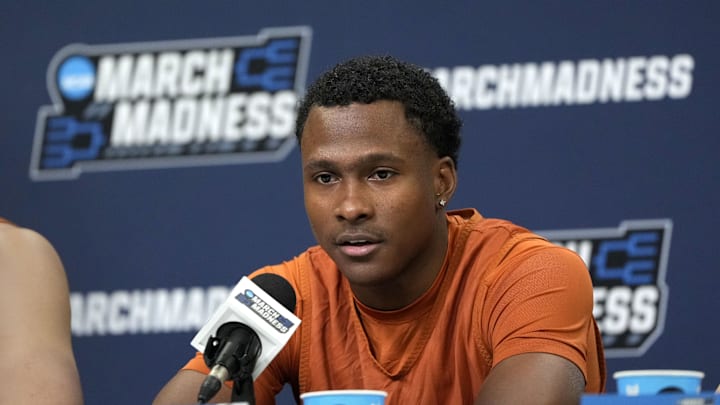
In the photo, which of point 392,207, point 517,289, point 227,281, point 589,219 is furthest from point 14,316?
point 589,219

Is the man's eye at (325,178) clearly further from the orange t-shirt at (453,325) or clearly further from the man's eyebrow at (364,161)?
the orange t-shirt at (453,325)

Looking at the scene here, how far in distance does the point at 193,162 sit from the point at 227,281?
0.33 metres

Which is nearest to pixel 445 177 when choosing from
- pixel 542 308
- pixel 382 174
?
pixel 382 174

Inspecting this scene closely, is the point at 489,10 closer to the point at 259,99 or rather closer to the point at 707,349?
the point at 259,99

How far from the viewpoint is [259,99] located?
3230 millimetres

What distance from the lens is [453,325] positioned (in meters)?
2.14

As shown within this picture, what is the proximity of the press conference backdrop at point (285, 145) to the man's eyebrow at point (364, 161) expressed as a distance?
3.47ft

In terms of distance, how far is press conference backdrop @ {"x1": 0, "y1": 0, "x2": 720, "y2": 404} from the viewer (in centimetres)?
296

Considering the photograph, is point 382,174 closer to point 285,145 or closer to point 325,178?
point 325,178

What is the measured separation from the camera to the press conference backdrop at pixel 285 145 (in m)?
2.96

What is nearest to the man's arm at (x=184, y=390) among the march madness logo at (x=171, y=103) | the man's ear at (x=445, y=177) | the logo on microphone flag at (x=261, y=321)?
the logo on microphone flag at (x=261, y=321)

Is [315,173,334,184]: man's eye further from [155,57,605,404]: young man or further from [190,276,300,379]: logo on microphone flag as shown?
[190,276,300,379]: logo on microphone flag

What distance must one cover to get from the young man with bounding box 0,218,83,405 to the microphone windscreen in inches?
11.8

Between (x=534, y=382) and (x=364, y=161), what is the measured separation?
1.57ft
